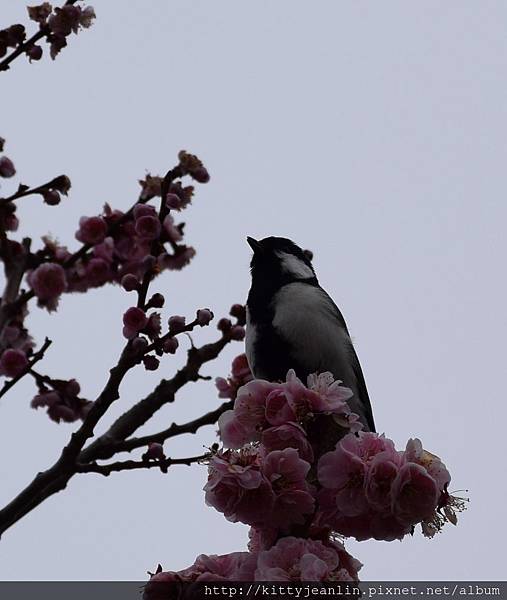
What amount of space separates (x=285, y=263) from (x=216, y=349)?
5.18 ft

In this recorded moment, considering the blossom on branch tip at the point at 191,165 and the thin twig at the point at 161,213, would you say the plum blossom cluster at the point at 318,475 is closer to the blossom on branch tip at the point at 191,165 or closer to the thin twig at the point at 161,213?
the thin twig at the point at 161,213

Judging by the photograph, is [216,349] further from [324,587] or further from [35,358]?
[324,587]

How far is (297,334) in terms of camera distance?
4.10 meters

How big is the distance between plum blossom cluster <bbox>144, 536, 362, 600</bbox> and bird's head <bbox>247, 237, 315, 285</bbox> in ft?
8.23

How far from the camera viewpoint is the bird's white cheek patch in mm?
4820

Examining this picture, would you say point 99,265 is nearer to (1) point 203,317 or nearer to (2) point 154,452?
(1) point 203,317

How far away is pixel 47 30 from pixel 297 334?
1832 mm

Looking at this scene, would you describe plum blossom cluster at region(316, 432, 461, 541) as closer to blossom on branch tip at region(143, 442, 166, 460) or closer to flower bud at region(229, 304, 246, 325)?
blossom on branch tip at region(143, 442, 166, 460)

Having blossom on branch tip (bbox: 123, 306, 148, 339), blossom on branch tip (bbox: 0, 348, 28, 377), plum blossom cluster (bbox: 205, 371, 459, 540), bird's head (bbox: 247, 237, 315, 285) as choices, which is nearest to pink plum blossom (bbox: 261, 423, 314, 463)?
plum blossom cluster (bbox: 205, 371, 459, 540)

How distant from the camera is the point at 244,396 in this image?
234 cm

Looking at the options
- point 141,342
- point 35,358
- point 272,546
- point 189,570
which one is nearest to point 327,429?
point 272,546

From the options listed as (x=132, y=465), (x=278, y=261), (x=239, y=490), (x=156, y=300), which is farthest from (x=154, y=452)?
(x=278, y=261)

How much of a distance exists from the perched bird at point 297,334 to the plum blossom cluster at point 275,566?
1659 millimetres

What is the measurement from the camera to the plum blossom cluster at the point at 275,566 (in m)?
2.05
